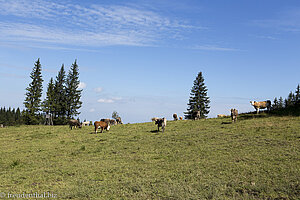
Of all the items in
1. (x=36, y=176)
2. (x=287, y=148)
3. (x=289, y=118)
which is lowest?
(x=36, y=176)

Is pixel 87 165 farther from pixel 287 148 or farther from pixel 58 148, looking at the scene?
pixel 287 148

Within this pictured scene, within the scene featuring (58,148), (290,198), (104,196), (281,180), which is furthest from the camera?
(58,148)

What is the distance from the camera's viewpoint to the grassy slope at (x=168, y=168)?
32.7 ft

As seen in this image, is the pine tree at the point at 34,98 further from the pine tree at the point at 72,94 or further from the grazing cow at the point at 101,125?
the grazing cow at the point at 101,125

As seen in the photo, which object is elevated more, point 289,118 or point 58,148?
point 289,118

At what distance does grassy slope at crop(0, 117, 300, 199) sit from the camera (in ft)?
32.7

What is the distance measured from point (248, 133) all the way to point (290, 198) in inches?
542

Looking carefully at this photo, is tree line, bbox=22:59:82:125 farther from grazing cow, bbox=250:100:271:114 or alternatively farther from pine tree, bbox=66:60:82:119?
grazing cow, bbox=250:100:271:114

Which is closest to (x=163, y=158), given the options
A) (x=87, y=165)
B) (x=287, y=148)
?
(x=87, y=165)

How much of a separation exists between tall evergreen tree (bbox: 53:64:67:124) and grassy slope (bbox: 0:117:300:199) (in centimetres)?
Result: 4799

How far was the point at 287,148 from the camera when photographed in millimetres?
16094

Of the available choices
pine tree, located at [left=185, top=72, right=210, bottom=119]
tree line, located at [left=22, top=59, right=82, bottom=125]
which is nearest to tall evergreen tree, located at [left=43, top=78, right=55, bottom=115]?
tree line, located at [left=22, top=59, right=82, bottom=125]

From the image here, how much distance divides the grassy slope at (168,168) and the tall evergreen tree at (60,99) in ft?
157

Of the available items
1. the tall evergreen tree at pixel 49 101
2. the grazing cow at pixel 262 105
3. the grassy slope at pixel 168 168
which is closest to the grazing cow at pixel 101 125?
the grassy slope at pixel 168 168
